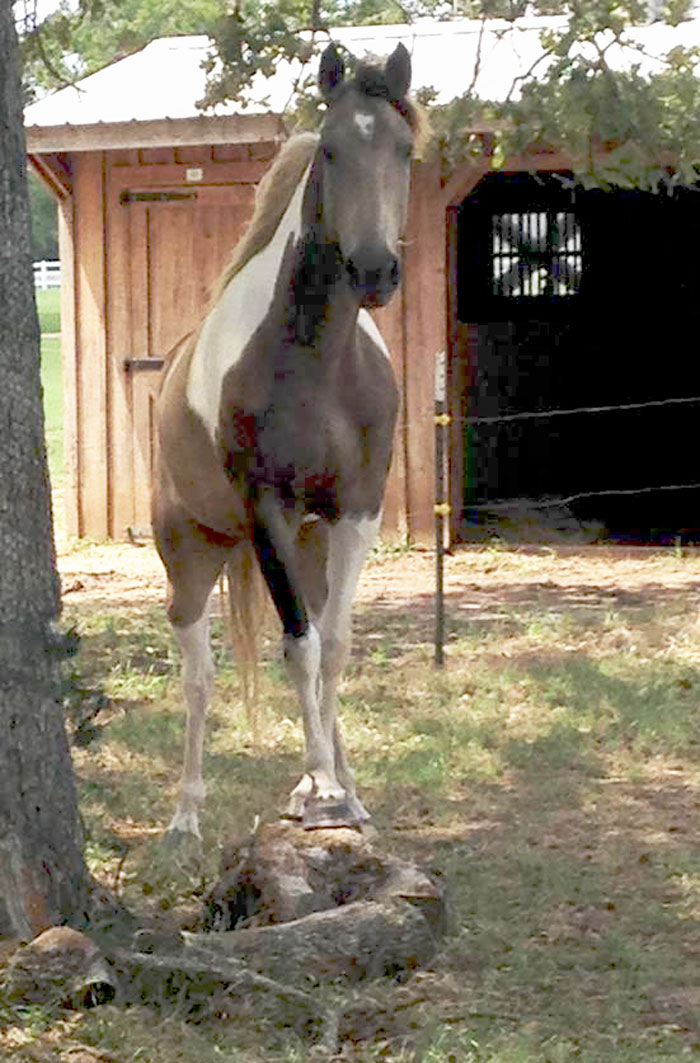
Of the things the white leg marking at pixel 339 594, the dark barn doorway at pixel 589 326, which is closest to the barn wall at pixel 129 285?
the dark barn doorway at pixel 589 326

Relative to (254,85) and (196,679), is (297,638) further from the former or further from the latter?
(254,85)

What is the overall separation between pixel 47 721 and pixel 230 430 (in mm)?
1507

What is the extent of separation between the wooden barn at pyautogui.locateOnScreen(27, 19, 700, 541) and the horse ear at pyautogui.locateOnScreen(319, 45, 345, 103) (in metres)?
5.28

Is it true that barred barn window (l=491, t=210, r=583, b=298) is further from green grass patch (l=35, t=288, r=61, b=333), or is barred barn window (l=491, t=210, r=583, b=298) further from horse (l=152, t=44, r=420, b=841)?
green grass patch (l=35, t=288, r=61, b=333)

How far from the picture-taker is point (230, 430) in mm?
5496

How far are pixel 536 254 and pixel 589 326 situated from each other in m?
0.81

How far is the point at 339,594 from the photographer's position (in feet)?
18.7

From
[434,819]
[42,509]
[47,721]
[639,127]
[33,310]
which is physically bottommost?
[434,819]

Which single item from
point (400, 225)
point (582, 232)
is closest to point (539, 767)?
point (400, 225)

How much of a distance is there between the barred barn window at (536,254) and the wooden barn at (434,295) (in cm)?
2

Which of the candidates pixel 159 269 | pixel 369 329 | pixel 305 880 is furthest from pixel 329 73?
pixel 159 269

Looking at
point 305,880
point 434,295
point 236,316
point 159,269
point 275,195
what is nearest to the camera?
point 305,880

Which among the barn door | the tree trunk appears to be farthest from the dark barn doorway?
the tree trunk

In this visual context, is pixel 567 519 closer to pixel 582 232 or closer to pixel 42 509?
pixel 582 232
